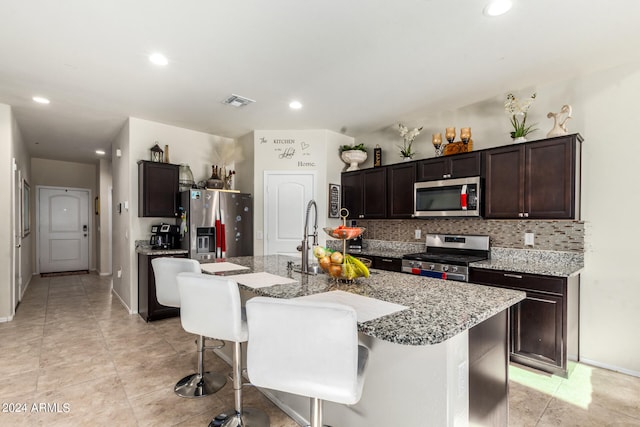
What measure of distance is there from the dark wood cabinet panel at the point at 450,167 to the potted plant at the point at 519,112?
390mm

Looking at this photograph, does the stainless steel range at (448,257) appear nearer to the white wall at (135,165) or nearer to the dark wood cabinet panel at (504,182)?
the dark wood cabinet panel at (504,182)

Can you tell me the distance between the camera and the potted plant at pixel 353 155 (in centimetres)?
476

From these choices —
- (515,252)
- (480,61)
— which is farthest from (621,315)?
(480,61)

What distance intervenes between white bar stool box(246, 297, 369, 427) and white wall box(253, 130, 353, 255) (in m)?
3.60

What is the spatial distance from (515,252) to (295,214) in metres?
2.85

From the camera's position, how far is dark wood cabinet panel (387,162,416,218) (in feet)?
13.0

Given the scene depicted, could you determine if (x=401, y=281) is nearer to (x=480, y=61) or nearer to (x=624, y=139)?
(x=480, y=61)

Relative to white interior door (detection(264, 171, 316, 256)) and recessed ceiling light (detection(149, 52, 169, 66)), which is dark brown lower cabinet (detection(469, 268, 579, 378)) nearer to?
white interior door (detection(264, 171, 316, 256))

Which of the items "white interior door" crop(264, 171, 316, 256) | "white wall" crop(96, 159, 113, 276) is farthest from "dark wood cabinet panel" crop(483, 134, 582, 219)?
"white wall" crop(96, 159, 113, 276)

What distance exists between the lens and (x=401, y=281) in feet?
6.46

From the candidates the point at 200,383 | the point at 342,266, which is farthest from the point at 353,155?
the point at 200,383

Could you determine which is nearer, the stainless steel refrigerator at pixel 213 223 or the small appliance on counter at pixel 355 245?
the stainless steel refrigerator at pixel 213 223

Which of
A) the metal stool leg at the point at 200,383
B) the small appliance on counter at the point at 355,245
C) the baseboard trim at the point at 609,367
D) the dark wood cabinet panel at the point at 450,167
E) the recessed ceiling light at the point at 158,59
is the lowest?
the baseboard trim at the point at 609,367

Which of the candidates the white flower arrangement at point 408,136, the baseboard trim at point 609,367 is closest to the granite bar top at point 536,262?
the baseboard trim at point 609,367
